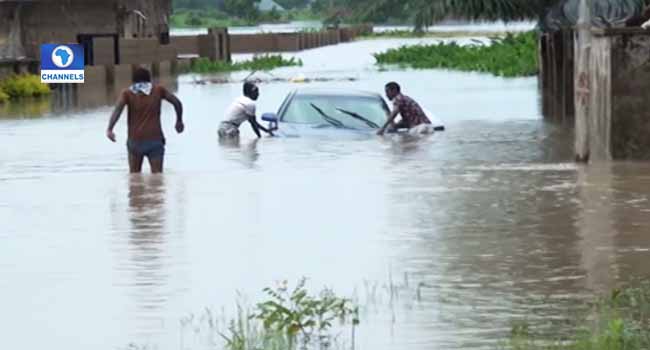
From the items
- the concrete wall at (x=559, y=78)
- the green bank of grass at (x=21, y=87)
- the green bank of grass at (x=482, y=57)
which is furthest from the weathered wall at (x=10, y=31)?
the concrete wall at (x=559, y=78)

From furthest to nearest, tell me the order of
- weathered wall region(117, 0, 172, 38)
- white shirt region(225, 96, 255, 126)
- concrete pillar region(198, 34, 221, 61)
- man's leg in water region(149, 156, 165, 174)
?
concrete pillar region(198, 34, 221, 61), weathered wall region(117, 0, 172, 38), white shirt region(225, 96, 255, 126), man's leg in water region(149, 156, 165, 174)

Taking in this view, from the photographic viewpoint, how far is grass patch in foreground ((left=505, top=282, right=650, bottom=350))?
9867 mm

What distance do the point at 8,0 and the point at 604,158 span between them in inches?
1800

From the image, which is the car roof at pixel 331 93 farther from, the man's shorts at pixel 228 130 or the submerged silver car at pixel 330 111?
the man's shorts at pixel 228 130

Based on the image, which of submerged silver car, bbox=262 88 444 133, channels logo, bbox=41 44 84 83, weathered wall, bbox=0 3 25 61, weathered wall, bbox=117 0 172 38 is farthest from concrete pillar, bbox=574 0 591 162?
weathered wall, bbox=117 0 172 38

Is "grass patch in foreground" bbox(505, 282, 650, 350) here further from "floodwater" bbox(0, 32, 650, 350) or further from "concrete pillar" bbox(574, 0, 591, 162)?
"concrete pillar" bbox(574, 0, 591, 162)

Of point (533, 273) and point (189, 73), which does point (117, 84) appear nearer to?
point (189, 73)

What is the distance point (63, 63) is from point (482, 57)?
21.5 metres

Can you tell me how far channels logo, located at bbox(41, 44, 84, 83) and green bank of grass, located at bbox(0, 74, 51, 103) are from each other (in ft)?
23.9

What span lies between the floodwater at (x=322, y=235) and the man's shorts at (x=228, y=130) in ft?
3.98

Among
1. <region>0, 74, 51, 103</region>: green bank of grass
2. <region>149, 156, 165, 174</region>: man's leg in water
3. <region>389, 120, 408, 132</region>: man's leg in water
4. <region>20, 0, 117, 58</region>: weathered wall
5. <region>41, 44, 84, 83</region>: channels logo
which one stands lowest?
<region>149, 156, 165, 174</region>: man's leg in water

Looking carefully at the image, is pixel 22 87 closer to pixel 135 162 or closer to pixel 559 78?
pixel 559 78

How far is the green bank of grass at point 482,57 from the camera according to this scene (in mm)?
72000

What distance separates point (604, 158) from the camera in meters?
23.1
